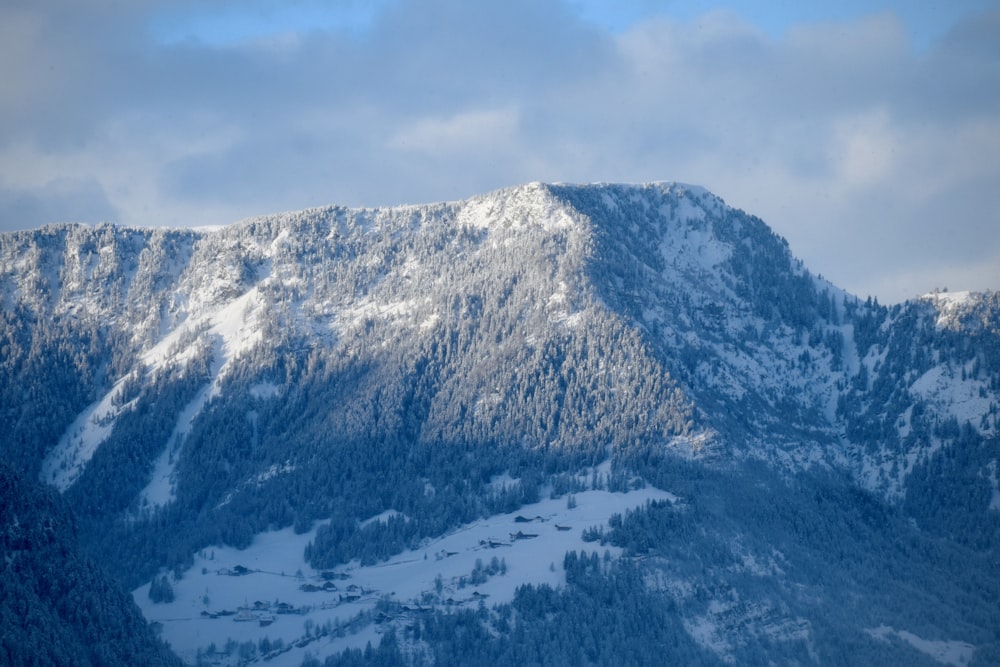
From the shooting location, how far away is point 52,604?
189 m

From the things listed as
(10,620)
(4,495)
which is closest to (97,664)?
(10,620)

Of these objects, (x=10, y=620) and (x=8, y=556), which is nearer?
(x=10, y=620)

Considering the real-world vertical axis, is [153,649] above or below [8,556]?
below

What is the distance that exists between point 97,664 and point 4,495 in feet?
83.9

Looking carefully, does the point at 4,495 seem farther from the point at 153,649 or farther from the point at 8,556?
the point at 153,649

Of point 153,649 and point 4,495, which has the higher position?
point 4,495

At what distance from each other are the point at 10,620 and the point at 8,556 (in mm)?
13692

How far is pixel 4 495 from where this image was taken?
19600 centimetres

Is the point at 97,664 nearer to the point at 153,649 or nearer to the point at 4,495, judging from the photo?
the point at 153,649

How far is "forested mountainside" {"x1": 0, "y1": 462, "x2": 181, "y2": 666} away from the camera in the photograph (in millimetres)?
177500

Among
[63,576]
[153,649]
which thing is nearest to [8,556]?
[63,576]

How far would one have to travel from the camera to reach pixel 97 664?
7279 inches

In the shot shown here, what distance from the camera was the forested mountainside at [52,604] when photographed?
178 m

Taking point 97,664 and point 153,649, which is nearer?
point 97,664
